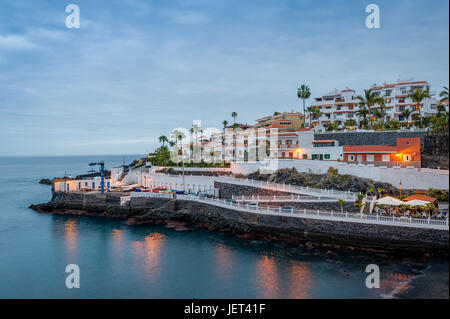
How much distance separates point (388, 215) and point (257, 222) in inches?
601

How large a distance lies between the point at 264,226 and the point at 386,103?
58.8 metres

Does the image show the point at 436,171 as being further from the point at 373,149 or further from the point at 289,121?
the point at 289,121

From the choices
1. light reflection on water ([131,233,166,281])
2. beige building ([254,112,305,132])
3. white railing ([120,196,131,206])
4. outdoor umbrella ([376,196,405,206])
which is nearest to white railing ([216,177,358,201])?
outdoor umbrella ([376,196,405,206])

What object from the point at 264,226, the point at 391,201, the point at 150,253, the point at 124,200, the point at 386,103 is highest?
the point at 386,103

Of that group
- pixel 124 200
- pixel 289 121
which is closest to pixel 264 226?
pixel 124 200

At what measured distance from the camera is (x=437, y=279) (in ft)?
77.2

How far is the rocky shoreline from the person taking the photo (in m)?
29.5

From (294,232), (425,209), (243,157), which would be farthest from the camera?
(243,157)

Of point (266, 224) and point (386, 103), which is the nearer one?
point (266, 224)

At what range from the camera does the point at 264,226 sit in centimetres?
3866
